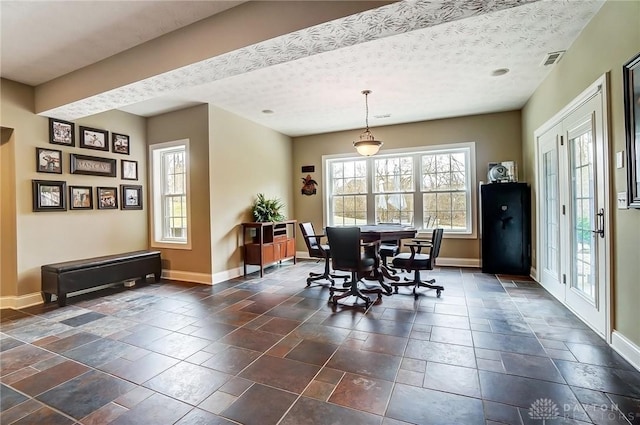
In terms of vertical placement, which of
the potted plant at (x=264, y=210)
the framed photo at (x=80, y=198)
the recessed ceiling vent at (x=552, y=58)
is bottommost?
the potted plant at (x=264, y=210)

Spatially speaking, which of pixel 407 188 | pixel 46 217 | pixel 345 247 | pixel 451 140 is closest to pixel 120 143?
pixel 46 217

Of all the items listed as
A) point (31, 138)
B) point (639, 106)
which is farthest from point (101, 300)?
point (639, 106)

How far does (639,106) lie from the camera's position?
1933mm

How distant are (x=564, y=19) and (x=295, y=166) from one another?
5.03 meters

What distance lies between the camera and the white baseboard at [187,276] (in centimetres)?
459

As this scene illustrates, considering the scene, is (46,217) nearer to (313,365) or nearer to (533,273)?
(313,365)

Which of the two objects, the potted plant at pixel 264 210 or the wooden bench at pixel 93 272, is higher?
the potted plant at pixel 264 210

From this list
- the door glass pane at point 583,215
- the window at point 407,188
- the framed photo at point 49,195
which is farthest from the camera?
the window at point 407,188

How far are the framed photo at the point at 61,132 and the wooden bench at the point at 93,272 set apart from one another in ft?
5.26

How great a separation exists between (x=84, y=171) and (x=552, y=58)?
238 inches

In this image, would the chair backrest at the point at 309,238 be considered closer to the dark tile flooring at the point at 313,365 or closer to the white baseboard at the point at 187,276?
the dark tile flooring at the point at 313,365

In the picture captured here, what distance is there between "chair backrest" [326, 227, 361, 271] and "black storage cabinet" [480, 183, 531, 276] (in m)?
2.62

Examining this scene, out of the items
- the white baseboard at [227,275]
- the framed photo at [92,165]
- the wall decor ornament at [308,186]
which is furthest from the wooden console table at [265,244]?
the framed photo at [92,165]

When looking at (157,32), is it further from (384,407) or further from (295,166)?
(295,166)
